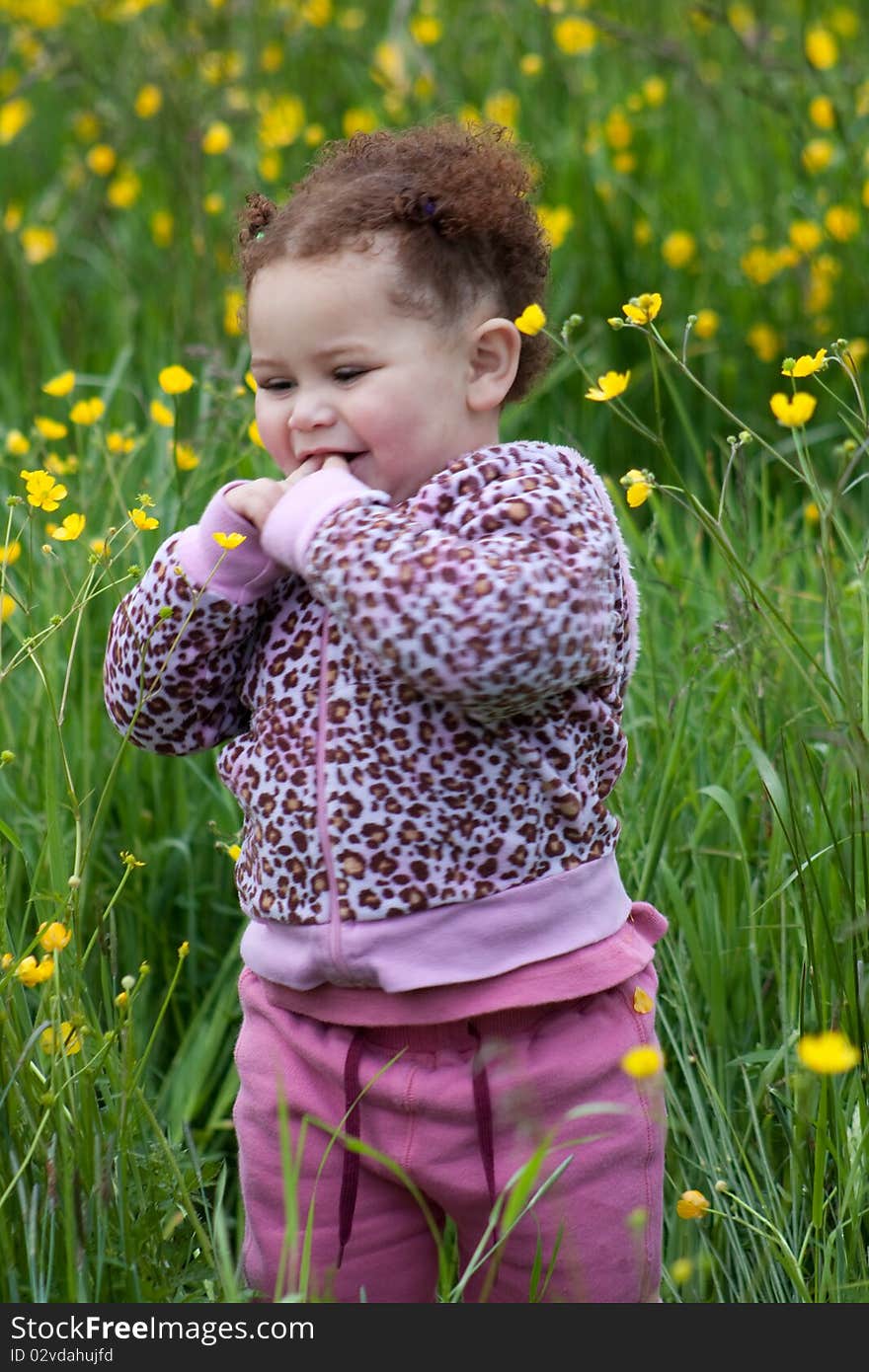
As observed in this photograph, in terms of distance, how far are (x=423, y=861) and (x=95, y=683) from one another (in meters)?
1.00

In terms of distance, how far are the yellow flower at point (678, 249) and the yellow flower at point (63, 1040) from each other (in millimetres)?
2635

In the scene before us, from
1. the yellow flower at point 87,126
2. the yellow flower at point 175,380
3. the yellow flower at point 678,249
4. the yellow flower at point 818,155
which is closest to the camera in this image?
the yellow flower at point 175,380

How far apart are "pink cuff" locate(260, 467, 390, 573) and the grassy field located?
23 cm

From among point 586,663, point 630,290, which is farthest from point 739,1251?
point 630,290

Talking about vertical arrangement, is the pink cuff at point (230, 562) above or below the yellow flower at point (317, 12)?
below

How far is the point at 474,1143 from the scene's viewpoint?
4.55 ft

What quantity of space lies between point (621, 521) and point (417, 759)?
119 cm

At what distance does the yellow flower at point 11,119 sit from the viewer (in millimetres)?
4164

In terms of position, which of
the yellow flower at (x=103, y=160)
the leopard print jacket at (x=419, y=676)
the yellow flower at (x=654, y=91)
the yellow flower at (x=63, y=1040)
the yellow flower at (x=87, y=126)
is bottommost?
the yellow flower at (x=63, y=1040)

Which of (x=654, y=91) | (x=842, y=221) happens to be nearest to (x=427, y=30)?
(x=654, y=91)

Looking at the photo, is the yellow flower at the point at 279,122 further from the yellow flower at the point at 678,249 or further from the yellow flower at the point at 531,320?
the yellow flower at the point at 531,320

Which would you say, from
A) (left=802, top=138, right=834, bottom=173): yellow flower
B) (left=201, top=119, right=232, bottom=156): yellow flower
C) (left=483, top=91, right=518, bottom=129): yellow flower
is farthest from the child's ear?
(left=483, top=91, right=518, bottom=129): yellow flower

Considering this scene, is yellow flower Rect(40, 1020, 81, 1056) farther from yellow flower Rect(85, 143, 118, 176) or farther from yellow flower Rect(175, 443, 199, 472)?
yellow flower Rect(85, 143, 118, 176)

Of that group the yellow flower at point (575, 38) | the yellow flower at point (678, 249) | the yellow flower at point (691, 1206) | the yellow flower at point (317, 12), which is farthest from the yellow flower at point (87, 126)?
the yellow flower at point (691, 1206)
